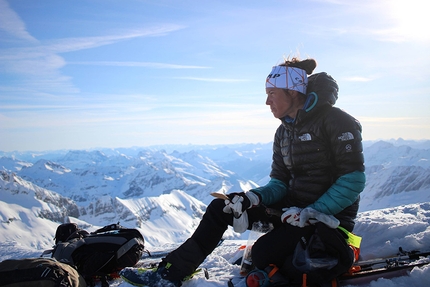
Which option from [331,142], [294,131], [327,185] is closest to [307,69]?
[294,131]

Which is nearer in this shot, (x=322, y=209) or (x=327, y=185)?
(x=322, y=209)

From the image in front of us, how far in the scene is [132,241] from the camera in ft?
19.9

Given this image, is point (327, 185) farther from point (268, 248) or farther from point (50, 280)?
point (50, 280)

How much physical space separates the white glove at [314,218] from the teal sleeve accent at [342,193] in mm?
154

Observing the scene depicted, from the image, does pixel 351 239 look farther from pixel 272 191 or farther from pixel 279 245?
Result: pixel 272 191

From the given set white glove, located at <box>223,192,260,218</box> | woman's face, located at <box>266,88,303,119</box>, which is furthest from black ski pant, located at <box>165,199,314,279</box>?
woman's face, located at <box>266,88,303,119</box>

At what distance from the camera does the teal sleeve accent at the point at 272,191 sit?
15.4 feet

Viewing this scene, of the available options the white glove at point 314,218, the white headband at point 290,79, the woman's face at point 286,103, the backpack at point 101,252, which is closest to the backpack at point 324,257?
the white glove at point 314,218

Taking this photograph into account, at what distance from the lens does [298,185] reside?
14.9 feet

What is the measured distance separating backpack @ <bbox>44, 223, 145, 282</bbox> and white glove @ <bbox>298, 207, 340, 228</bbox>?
3.61 metres

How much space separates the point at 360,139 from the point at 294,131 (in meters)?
0.92

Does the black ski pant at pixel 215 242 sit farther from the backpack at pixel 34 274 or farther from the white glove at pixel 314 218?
the backpack at pixel 34 274

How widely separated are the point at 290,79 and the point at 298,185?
1583 millimetres

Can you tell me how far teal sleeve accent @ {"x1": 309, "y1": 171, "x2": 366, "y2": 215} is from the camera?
3.90 meters
